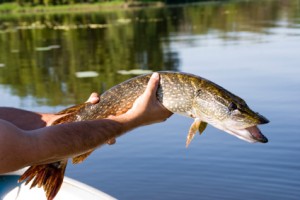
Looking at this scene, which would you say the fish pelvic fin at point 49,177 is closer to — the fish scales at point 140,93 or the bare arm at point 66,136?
the bare arm at point 66,136

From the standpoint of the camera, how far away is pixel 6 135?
8.06 ft

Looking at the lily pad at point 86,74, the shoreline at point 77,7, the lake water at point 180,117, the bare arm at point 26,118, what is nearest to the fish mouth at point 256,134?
the bare arm at point 26,118

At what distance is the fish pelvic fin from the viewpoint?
121 inches

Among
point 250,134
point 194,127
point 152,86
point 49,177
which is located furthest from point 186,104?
point 49,177

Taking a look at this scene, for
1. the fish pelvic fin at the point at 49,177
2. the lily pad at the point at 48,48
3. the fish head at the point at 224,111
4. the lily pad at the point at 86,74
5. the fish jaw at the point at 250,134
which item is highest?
the fish head at the point at 224,111

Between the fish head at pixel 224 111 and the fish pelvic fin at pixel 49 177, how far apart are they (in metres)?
0.89

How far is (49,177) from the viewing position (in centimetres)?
311

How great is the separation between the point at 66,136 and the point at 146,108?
28.2 inches

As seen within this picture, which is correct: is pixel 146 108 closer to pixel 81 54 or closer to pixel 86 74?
pixel 86 74

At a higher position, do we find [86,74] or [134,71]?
[134,71]

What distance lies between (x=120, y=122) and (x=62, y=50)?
16.5 meters

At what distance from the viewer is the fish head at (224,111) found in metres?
3.32

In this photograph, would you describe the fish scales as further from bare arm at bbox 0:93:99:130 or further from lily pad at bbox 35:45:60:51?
lily pad at bbox 35:45:60:51

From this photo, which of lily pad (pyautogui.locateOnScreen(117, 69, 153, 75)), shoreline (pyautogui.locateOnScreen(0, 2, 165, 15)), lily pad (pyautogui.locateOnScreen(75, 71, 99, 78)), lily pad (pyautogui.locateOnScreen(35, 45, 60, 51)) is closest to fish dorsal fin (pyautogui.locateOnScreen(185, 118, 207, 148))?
lily pad (pyautogui.locateOnScreen(117, 69, 153, 75))
